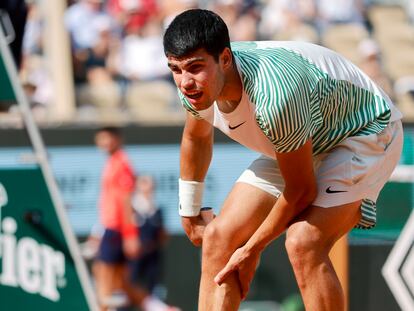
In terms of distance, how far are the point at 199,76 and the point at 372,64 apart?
6276mm

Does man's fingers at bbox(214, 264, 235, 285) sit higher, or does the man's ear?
the man's ear

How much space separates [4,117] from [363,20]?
15.9ft

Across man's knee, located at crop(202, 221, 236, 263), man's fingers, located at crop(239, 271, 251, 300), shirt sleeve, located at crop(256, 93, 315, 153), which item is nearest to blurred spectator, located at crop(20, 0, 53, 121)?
man's knee, located at crop(202, 221, 236, 263)

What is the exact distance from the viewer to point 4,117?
7.67 m

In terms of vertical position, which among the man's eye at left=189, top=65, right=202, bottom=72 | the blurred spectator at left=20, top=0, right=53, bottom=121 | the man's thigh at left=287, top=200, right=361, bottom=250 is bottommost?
the blurred spectator at left=20, top=0, right=53, bottom=121

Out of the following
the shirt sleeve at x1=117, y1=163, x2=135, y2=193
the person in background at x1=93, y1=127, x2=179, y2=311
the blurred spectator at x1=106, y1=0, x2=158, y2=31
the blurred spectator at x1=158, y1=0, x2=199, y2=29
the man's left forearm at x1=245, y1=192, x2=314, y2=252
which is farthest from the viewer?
the blurred spectator at x1=158, y1=0, x2=199, y2=29

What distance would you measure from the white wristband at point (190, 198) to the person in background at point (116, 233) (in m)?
3.13

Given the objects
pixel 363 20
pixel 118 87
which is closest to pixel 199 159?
pixel 118 87

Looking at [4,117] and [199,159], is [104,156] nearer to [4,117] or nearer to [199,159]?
[4,117]

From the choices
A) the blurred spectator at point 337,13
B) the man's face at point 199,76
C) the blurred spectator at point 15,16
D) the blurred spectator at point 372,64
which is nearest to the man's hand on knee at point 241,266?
the man's face at point 199,76

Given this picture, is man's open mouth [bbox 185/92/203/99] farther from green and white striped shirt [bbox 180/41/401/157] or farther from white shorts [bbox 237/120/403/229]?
white shorts [bbox 237/120/403/229]

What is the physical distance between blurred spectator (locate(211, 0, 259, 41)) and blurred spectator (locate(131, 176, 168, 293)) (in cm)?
238

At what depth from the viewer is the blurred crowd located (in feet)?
33.2

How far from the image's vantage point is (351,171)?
5.04 metres
